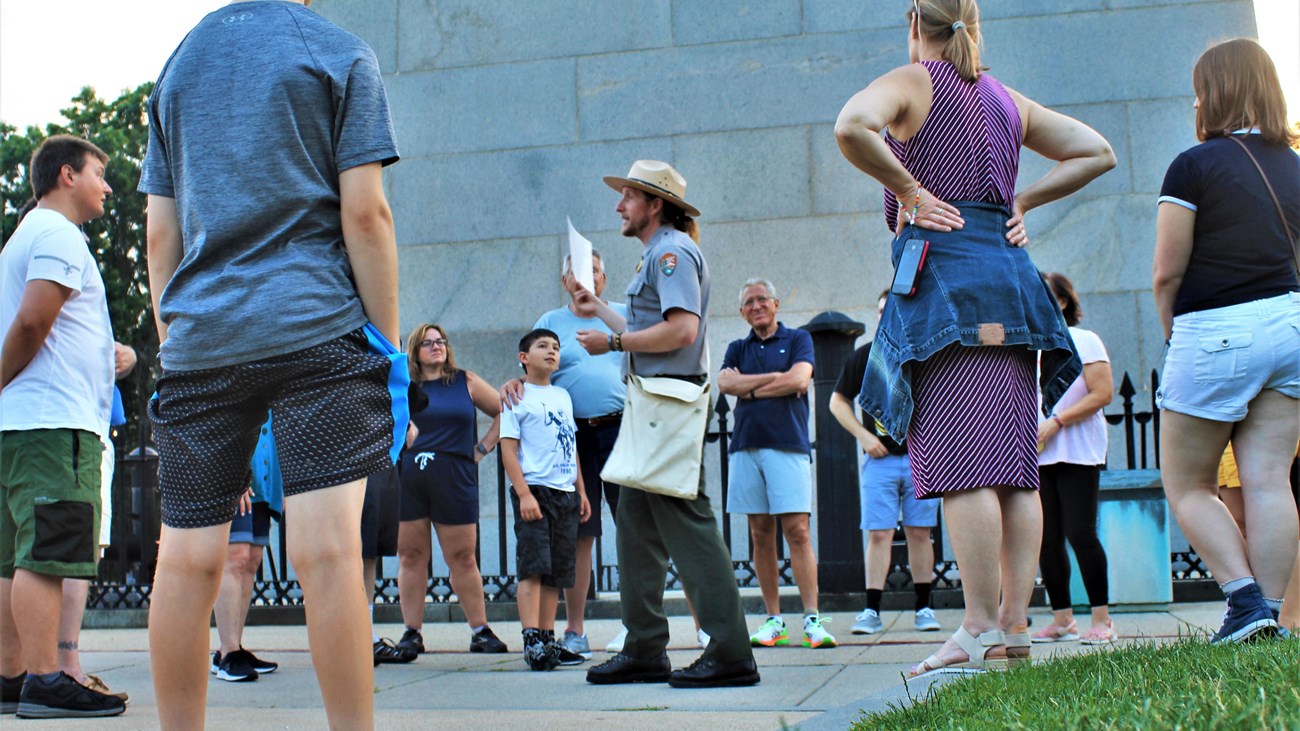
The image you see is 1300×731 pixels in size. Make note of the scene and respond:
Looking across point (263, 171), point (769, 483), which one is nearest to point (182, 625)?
point (263, 171)

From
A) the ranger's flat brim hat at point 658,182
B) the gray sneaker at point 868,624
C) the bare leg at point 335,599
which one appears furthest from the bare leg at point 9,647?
the gray sneaker at point 868,624

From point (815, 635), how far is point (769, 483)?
2.93 ft

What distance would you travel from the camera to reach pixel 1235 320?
441cm

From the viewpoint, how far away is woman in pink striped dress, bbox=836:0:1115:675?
4066 millimetres

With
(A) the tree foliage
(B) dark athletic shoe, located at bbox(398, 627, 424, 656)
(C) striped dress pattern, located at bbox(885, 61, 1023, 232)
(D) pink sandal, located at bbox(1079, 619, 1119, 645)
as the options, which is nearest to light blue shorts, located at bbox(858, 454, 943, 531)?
(D) pink sandal, located at bbox(1079, 619, 1119, 645)

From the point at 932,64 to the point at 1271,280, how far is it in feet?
4.57

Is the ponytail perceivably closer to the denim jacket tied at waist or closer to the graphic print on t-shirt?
the denim jacket tied at waist

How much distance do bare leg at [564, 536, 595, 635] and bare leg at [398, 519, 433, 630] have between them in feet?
2.73

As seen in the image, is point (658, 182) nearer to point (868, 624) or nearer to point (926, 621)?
point (868, 624)

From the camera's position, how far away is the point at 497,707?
4762mm

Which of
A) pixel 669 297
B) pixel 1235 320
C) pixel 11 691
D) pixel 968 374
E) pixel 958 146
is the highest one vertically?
pixel 958 146

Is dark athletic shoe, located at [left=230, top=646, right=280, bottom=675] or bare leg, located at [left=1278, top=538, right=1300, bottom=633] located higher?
bare leg, located at [left=1278, top=538, right=1300, bottom=633]

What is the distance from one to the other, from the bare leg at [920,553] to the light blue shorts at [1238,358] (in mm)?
3142

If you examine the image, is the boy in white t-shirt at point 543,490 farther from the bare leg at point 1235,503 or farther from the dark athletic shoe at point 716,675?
the bare leg at point 1235,503
